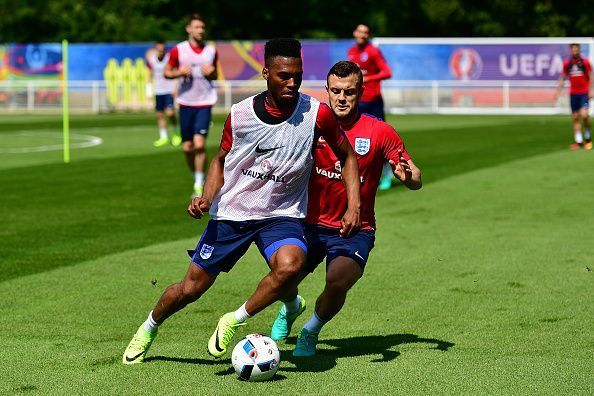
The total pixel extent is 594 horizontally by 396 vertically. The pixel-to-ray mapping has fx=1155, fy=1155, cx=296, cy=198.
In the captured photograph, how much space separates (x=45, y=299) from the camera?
9.52 meters

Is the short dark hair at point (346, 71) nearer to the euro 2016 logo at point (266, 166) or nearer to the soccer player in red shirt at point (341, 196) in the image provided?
the soccer player in red shirt at point (341, 196)

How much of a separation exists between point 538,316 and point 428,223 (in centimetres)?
551

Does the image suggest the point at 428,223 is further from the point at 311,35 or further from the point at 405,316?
the point at 311,35

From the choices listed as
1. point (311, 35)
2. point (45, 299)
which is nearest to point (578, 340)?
point (45, 299)

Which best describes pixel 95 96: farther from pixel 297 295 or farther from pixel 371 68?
pixel 297 295

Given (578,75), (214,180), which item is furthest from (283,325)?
(578,75)

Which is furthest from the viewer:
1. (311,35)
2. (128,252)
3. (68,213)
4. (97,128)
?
(311,35)

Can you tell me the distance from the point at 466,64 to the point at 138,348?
38289mm

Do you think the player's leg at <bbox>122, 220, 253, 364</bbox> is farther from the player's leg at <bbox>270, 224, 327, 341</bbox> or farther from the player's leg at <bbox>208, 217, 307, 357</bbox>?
the player's leg at <bbox>270, 224, 327, 341</bbox>

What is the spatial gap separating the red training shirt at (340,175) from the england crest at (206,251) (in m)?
0.84

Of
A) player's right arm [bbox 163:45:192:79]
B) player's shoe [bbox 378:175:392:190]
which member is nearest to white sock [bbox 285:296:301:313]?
player's right arm [bbox 163:45:192:79]

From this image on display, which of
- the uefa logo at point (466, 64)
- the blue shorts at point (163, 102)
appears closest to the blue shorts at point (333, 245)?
the blue shorts at point (163, 102)

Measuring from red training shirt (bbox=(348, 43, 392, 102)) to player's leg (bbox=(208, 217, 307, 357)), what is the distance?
10.6m

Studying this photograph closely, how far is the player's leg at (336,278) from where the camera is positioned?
24.3 ft
